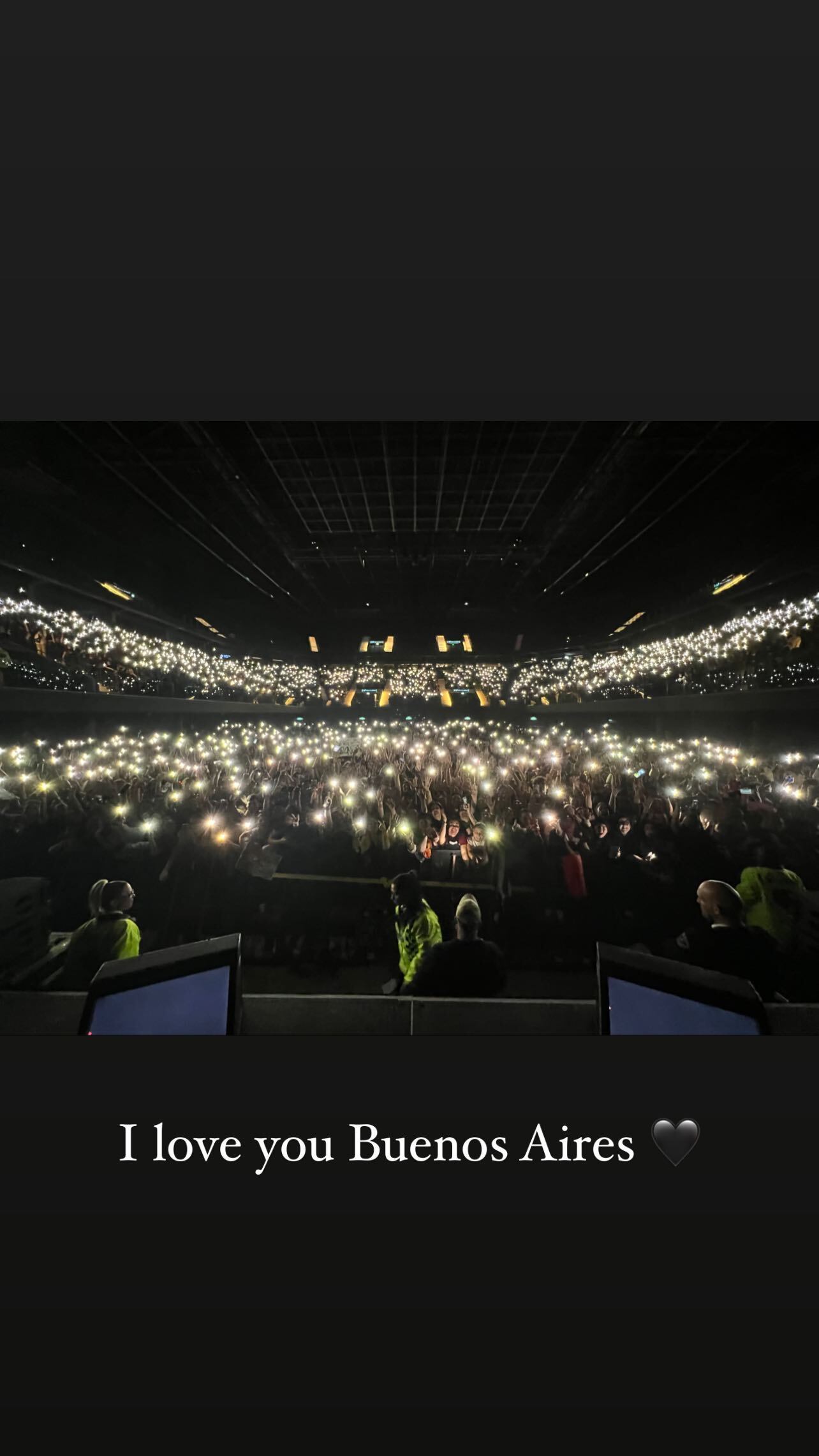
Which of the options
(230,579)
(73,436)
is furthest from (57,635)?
(73,436)

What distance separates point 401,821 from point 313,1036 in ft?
8.70

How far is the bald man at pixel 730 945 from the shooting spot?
177cm

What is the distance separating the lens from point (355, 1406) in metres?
0.89

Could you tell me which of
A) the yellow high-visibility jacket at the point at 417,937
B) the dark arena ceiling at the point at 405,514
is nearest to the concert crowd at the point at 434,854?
the yellow high-visibility jacket at the point at 417,937

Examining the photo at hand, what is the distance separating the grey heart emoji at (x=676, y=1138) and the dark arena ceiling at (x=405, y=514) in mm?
2272

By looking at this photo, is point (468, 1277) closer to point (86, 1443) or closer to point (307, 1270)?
point (307, 1270)

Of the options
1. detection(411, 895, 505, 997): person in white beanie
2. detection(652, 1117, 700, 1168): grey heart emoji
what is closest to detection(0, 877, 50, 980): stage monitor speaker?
detection(411, 895, 505, 997): person in white beanie

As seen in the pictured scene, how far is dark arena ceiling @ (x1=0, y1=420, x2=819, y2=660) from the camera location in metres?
2.04

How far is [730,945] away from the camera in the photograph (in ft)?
5.92

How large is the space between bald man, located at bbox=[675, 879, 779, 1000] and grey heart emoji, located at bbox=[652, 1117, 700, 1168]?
2.31ft

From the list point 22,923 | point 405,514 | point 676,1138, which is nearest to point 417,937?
point 676,1138

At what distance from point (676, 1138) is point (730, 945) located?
0.85 meters

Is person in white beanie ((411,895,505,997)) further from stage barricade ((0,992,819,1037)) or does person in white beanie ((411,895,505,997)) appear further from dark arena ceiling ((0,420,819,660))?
dark arena ceiling ((0,420,819,660))

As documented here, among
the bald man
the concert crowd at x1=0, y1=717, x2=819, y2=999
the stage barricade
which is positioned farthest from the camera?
the concert crowd at x1=0, y1=717, x2=819, y2=999
